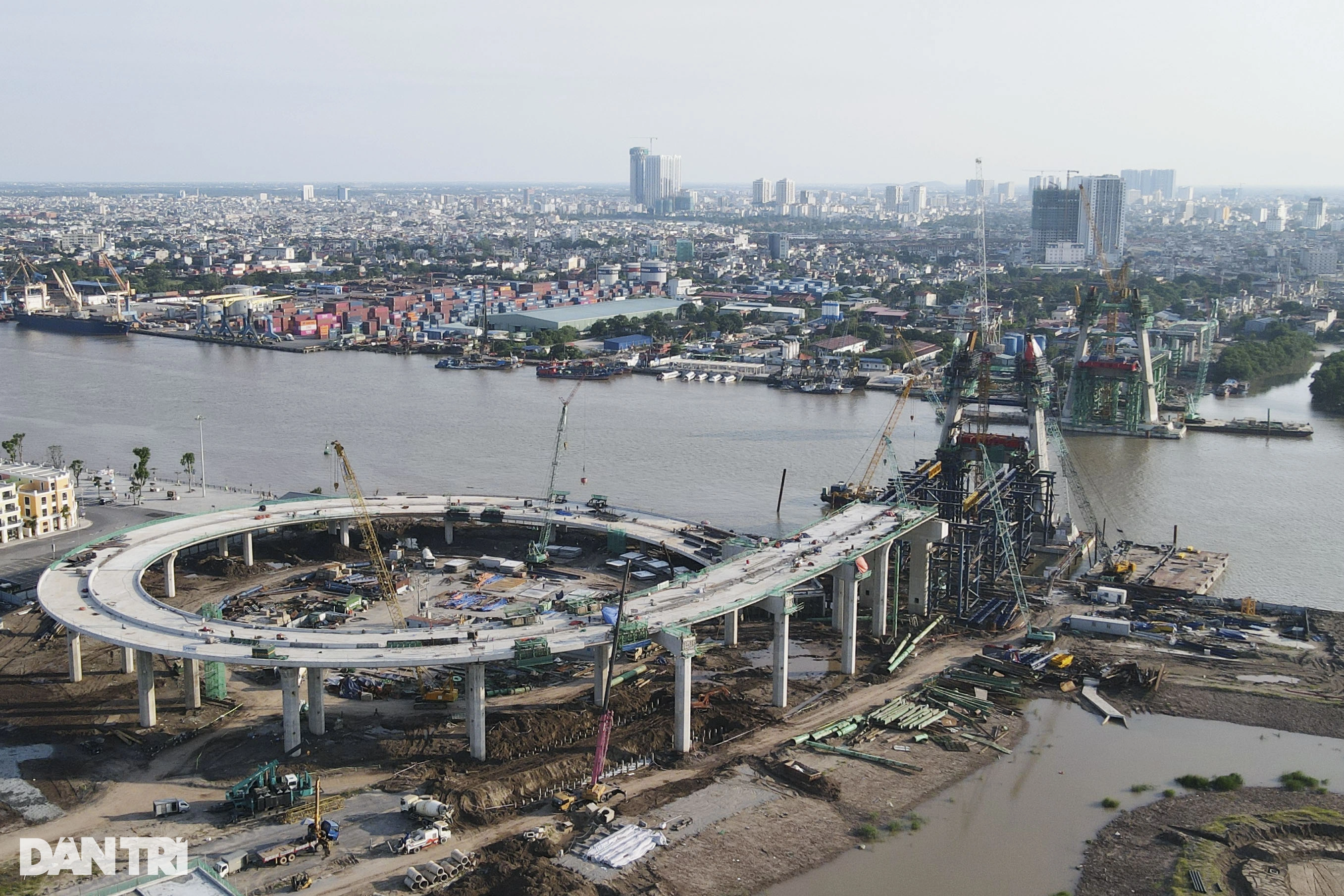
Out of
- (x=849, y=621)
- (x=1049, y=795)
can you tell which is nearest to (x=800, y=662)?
(x=849, y=621)

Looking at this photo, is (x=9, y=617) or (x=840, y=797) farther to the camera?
(x=9, y=617)

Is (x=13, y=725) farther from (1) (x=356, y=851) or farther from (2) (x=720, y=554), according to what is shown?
(2) (x=720, y=554)

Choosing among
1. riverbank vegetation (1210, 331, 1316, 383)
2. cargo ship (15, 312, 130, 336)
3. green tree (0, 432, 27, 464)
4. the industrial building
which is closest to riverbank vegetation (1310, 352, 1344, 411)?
riverbank vegetation (1210, 331, 1316, 383)

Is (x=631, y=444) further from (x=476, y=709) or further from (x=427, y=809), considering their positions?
(x=427, y=809)

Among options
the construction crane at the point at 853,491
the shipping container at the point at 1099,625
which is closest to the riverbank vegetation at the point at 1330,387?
the construction crane at the point at 853,491

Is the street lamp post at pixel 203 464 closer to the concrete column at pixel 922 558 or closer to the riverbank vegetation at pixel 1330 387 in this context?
the concrete column at pixel 922 558

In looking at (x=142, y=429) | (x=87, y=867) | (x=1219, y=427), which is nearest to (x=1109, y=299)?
(x=1219, y=427)
